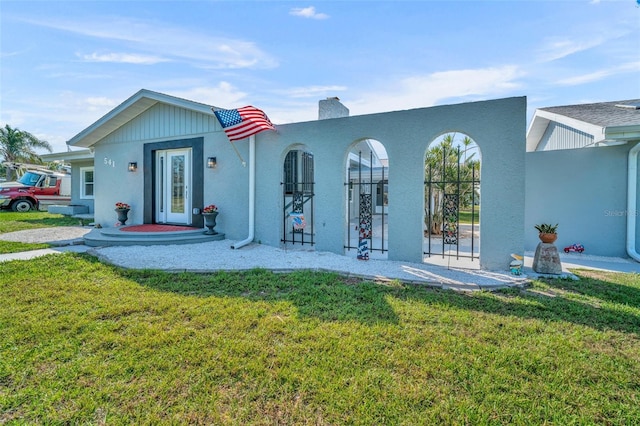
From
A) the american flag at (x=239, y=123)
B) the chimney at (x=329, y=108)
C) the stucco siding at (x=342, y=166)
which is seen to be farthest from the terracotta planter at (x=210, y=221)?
the chimney at (x=329, y=108)

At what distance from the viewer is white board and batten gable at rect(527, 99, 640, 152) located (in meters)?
6.45

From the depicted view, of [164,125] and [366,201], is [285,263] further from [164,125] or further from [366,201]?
[164,125]

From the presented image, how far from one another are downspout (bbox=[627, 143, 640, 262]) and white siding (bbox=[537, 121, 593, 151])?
3.03ft

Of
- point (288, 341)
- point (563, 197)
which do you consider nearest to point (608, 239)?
point (563, 197)

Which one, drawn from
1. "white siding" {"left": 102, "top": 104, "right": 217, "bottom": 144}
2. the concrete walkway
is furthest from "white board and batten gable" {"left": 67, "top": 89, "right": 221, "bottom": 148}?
the concrete walkway

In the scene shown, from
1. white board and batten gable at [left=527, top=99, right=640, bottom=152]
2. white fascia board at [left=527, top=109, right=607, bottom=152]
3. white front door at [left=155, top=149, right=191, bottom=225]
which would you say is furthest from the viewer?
white front door at [left=155, top=149, right=191, bottom=225]

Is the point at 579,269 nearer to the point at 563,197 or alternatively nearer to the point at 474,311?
the point at 563,197

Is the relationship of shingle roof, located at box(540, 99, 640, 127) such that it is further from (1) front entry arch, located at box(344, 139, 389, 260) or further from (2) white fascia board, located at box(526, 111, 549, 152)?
(1) front entry arch, located at box(344, 139, 389, 260)

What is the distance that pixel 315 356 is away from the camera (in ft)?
8.95

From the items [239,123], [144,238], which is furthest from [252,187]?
[144,238]

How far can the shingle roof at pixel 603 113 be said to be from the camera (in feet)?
22.5

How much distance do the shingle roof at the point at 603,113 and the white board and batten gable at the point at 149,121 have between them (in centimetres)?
928

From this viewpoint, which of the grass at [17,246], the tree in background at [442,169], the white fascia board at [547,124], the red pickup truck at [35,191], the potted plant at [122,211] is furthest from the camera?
the red pickup truck at [35,191]

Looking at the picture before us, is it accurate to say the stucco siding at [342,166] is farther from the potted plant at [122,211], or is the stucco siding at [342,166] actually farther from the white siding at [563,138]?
the white siding at [563,138]
